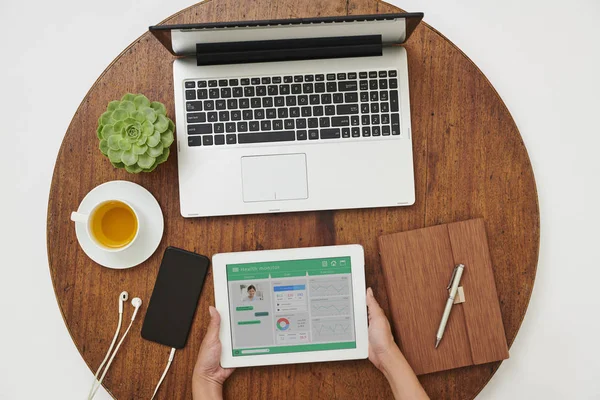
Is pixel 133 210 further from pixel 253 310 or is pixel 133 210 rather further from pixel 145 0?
pixel 145 0

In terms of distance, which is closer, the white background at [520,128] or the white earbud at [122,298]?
the white earbud at [122,298]

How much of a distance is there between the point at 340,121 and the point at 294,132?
88mm

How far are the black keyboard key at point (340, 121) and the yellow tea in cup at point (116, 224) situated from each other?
1.32ft

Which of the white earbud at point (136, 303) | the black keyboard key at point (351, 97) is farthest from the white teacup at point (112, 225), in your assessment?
the black keyboard key at point (351, 97)

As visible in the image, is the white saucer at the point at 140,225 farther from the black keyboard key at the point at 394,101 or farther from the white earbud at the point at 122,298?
the black keyboard key at the point at 394,101

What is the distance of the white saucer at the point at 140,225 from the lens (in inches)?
33.2

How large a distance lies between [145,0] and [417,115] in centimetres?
70

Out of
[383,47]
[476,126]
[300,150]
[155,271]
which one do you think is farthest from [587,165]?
[155,271]

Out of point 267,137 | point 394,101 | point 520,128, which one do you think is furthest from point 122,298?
point 520,128

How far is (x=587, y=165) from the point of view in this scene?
976mm

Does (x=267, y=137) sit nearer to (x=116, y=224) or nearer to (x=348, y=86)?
(x=348, y=86)

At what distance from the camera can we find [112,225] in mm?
830

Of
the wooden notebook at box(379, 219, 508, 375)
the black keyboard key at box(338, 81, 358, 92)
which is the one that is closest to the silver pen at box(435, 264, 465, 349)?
the wooden notebook at box(379, 219, 508, 375)

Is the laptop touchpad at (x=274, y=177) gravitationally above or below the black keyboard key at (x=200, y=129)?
below
